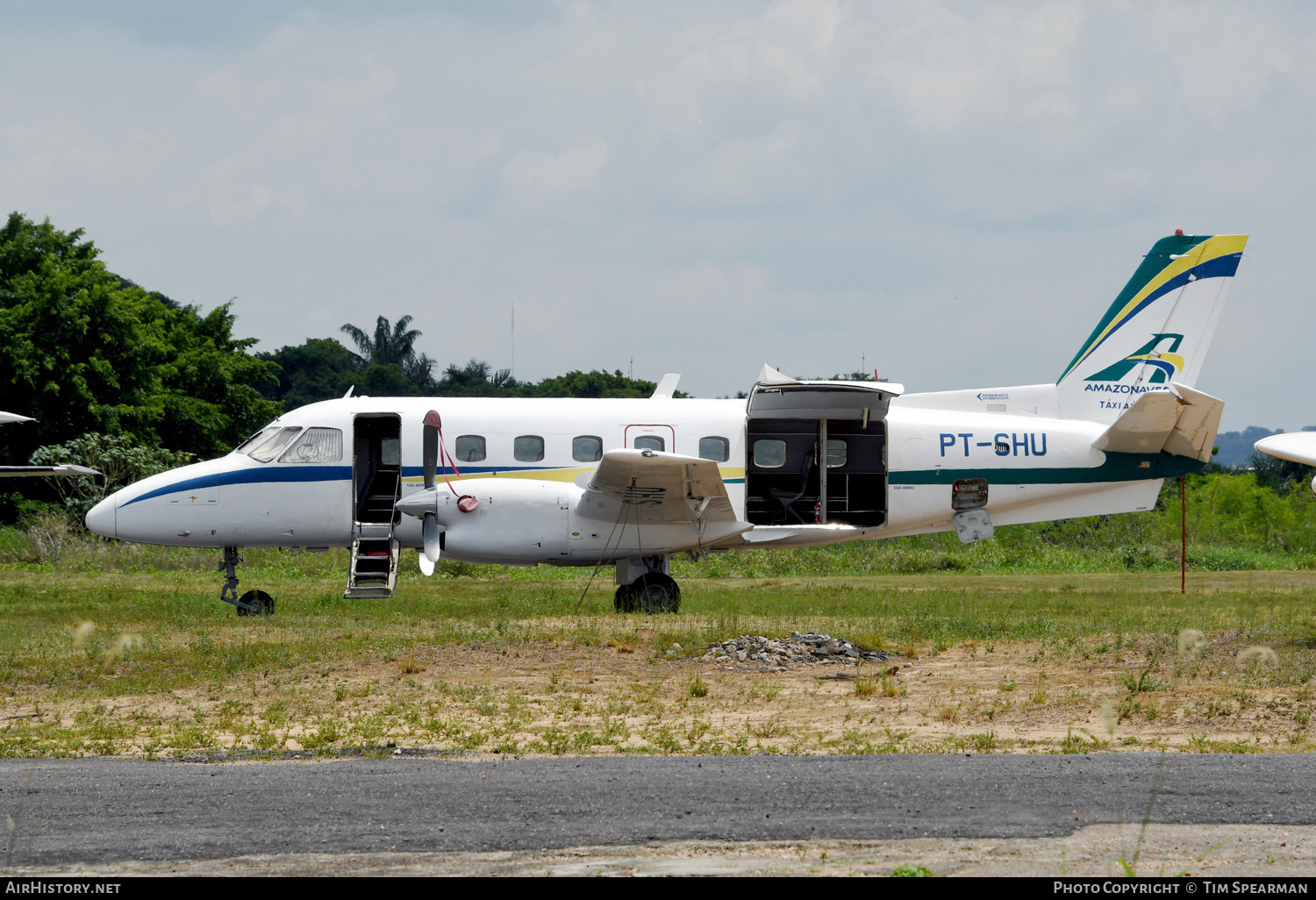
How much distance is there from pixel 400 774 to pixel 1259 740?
628 cm

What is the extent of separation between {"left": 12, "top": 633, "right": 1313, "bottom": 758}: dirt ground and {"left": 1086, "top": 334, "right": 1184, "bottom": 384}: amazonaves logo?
6.40m

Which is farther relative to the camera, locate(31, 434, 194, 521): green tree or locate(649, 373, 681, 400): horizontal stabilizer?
locate(31, 434, 194, 521): green tree

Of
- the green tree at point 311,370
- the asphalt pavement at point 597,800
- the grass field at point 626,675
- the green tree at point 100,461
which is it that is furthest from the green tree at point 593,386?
the asphalt pavement at point 597,800

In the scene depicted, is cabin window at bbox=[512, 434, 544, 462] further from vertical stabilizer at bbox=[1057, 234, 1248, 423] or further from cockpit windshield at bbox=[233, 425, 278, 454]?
vertical stabilizer at bbox=[1057, 234, 1248, 423]

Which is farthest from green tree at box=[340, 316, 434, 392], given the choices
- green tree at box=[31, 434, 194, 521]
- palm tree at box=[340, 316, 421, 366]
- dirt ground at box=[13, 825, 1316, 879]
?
dirt ground at box=[13, 825, 1316, 879]

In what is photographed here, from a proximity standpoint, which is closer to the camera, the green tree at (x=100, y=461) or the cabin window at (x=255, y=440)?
the cabin window at (x=255, y=440)

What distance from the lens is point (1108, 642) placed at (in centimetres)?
1469

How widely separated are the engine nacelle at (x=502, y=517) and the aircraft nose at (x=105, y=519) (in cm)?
445

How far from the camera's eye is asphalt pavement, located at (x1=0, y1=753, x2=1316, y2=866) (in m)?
6.21

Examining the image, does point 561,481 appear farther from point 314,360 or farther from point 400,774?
point 314,360

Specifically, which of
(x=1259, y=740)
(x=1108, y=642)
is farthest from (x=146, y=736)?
(x=1108, y=642)

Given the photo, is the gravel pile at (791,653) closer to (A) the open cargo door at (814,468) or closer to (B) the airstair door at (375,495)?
(A) the open cargo door at (814,468)

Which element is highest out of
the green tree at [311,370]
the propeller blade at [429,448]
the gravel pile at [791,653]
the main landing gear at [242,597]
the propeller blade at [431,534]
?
the green tree at [311,370]

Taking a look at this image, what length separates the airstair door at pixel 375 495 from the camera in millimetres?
17391
